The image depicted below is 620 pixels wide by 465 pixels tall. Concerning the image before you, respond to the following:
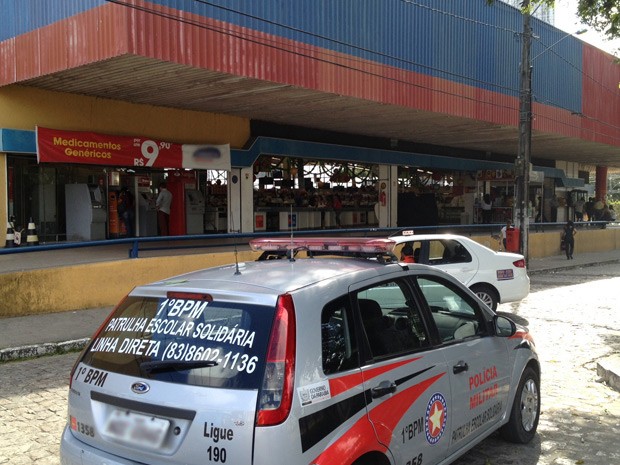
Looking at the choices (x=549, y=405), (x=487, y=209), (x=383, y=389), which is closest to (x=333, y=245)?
(x=383, y=389)

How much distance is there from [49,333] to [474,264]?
260 inches

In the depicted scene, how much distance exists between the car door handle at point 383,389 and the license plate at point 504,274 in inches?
283

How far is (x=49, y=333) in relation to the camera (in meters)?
8.18

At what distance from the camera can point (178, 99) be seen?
14.4 metres

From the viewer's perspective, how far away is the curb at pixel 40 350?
7.26 metres

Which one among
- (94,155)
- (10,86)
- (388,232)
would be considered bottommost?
(388,232)

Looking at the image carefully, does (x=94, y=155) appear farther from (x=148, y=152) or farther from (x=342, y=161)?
(x=342, y=161)

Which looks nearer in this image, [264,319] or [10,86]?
[264,319]

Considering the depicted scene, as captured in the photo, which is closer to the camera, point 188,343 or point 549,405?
point 188,343

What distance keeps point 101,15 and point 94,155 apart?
410cm

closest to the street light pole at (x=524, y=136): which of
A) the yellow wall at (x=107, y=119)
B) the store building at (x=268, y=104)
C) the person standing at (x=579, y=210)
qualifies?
the store building at (x=268, y=104)

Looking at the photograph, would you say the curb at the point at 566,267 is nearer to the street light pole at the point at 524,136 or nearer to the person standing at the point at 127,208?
the street light pole at the point at 524,136

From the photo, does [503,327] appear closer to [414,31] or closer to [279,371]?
[279,371]

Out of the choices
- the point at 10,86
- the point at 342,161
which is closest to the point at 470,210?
the point at 342,161
